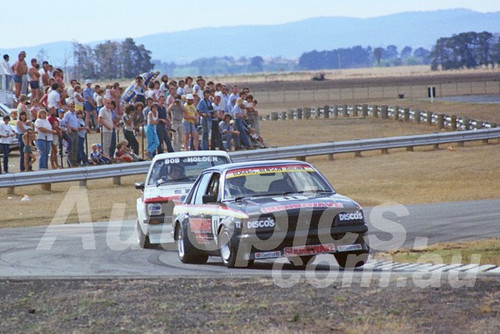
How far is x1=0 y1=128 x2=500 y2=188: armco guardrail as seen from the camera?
26688 mm

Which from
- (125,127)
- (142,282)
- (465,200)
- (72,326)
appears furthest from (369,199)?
(72,326)

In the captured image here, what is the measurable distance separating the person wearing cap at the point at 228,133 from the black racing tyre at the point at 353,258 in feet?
60.0

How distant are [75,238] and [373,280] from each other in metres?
8.79

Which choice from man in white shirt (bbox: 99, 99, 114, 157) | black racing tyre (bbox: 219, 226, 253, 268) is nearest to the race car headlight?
black racing tyre (bbox: 219, 226, 253, 268)

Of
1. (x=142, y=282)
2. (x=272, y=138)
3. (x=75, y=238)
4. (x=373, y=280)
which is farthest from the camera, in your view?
(x=272, y=138)

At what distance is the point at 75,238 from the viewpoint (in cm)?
1898

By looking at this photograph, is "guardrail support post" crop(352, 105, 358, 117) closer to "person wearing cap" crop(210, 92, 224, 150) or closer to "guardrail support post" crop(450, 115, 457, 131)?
"guardrail support post" crop(450, 115, 457, 131)

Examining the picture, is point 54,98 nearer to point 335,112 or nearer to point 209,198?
point 209,198

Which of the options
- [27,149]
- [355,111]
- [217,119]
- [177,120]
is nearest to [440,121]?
[355,111]

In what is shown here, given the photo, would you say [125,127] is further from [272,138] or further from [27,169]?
[272,138]

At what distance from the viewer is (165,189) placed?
17.5m

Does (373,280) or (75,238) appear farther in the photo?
(75,238)

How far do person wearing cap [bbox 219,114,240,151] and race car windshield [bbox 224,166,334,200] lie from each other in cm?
1698

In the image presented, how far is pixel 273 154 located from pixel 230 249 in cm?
1835
